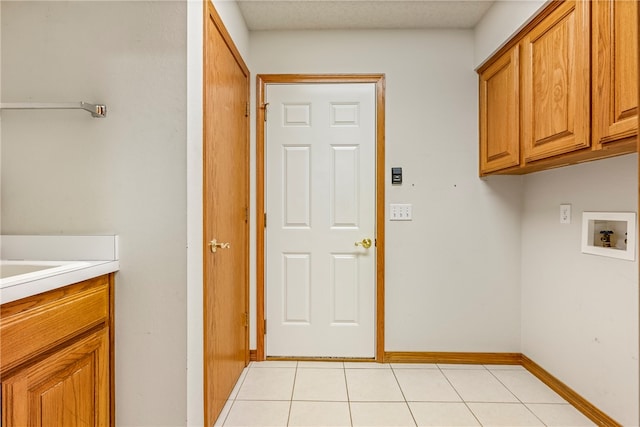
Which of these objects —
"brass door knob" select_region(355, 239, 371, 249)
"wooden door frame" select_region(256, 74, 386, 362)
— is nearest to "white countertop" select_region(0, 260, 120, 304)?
"wooden door frame" select_region(256, 74, 386, 362)

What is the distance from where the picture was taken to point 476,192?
8.44 ft

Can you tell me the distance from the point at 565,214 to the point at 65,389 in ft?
8.20

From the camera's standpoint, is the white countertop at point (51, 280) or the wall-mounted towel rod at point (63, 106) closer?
the white countertop at point (51, 280)

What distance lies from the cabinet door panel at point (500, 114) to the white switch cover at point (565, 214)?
Result: 1.26 feet

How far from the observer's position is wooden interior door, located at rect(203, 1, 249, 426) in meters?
1.63

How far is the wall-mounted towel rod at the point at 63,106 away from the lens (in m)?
1.25

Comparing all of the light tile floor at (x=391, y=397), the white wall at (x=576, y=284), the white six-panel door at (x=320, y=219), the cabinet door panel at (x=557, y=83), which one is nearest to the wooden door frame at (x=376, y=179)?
the white six-panel door at (x=320, y=219)

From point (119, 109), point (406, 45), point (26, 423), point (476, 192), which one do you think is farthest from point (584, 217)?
point (26, 423)

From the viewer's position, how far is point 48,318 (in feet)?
3.37

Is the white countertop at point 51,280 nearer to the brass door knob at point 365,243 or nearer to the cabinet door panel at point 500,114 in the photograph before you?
the brass door knob at point 365,243

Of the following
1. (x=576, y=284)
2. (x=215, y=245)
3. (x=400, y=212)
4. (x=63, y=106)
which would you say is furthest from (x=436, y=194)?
(x=63, y=106)

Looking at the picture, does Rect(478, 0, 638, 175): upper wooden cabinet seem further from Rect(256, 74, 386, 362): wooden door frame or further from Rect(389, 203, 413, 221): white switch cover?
Rect(256, 74, 386, 362): wooden door frame

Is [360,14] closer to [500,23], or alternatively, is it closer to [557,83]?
[500,23]

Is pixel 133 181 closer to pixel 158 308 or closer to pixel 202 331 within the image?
pixel 158 308
